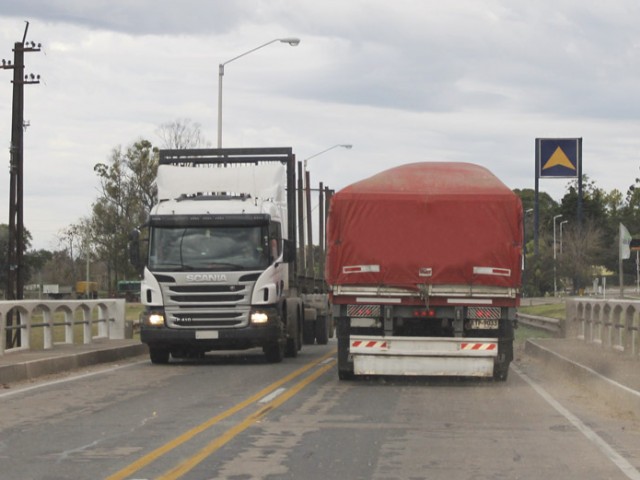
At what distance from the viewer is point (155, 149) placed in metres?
75.0

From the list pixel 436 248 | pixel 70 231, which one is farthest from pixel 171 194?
pixel 70 231

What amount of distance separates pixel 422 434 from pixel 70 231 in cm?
11655

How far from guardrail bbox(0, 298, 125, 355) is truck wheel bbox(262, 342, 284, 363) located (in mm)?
4057

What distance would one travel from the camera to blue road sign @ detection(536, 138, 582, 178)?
3897cm

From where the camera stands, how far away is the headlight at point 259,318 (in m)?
22.3

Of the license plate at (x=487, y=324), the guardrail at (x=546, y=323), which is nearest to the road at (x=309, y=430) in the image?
the license plate at (x=487, y=324)

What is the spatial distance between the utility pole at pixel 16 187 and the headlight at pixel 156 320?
10733 mm

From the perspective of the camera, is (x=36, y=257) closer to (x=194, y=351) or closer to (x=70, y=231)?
(x=70, y=231)

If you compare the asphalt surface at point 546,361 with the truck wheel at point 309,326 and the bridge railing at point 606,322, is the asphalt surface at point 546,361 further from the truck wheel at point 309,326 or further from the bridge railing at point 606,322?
the truck wheel at point 309,326

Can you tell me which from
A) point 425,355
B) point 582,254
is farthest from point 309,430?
point 582,254

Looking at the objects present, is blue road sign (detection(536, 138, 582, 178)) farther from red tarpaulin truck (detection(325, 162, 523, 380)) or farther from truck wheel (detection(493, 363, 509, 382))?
red tarpaulin truck (detection(325, 162, 523, 380))

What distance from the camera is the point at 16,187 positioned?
34906 mm

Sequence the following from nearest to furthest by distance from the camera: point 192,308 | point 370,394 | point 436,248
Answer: point 370,394 → point 436,248 → point 192,308

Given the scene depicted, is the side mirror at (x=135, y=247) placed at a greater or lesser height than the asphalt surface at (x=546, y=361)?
greater
